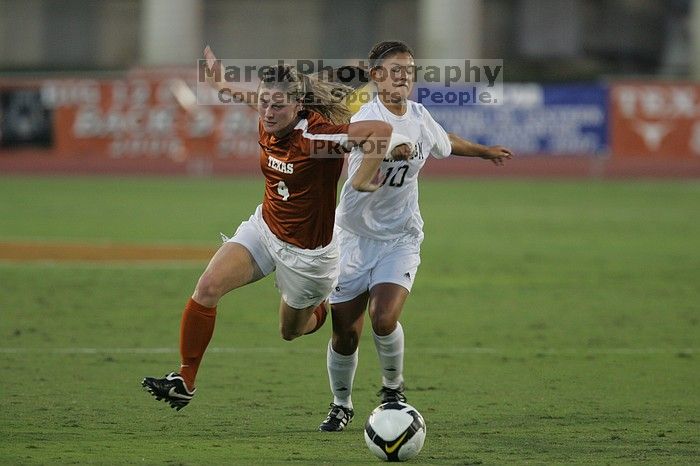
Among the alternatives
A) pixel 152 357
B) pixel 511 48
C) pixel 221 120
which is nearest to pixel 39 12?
pixel 511 48

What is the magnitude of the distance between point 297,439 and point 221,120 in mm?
21319

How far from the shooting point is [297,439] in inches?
279

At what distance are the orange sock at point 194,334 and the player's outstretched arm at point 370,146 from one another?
3.69ft

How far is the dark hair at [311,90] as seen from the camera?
712 cm

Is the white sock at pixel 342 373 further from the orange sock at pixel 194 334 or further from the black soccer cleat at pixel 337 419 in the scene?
the orange sock at pixel 194 334

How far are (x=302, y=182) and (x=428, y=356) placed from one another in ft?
10.5

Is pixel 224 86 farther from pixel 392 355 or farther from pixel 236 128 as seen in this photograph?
pixel 236 128

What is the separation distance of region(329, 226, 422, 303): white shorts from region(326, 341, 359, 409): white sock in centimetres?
33

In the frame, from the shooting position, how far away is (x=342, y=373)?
7.59 meters

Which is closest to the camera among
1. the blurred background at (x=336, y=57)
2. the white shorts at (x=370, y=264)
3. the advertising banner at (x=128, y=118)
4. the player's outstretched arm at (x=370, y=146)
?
the player's outstretched arm at (x=370, y=146)

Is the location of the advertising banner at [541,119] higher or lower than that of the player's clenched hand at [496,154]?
lower

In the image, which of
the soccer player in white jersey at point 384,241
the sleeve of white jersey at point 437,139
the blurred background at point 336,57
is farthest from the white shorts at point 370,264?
the blurred background at point 336,57

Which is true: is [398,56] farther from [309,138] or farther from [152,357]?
[152,357]

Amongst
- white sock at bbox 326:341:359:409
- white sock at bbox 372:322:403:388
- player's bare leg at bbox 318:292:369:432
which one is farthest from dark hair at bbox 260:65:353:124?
white sock at bbox 326:341:359:409
